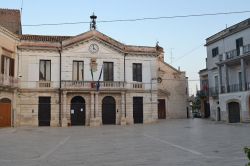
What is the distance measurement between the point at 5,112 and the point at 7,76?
3.23 meters

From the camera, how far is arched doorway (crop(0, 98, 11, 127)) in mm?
28016

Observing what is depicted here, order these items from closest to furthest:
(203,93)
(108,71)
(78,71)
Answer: (78,71) → (108,71) → (203,93)

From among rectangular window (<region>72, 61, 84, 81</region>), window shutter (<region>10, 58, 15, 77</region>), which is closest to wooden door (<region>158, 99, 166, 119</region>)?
rectangular window (<region>72, 61, 84, 81</region>)

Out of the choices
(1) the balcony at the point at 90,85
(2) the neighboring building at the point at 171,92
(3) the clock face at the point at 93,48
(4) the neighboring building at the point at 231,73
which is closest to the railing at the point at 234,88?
(4) the neighboring building at the point at 231,73

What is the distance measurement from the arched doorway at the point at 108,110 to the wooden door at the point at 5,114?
30.0 feet

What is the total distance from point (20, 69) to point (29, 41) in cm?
295

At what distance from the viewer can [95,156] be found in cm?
1110

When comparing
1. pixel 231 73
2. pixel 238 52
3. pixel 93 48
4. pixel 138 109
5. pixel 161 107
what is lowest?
pixel 138 109

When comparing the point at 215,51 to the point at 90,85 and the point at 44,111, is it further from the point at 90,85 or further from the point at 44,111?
the point at 44,111

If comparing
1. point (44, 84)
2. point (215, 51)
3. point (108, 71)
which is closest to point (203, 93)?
point (215, 51)

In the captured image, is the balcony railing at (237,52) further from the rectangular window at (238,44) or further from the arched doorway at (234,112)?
the arched doorway at (234,112)

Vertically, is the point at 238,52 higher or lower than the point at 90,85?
higher

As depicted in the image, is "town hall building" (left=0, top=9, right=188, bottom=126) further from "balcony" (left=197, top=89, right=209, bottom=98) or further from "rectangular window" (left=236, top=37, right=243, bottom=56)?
"balcony" (left=197, top=89, right=209, bottom=98)

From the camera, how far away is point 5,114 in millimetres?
28609
